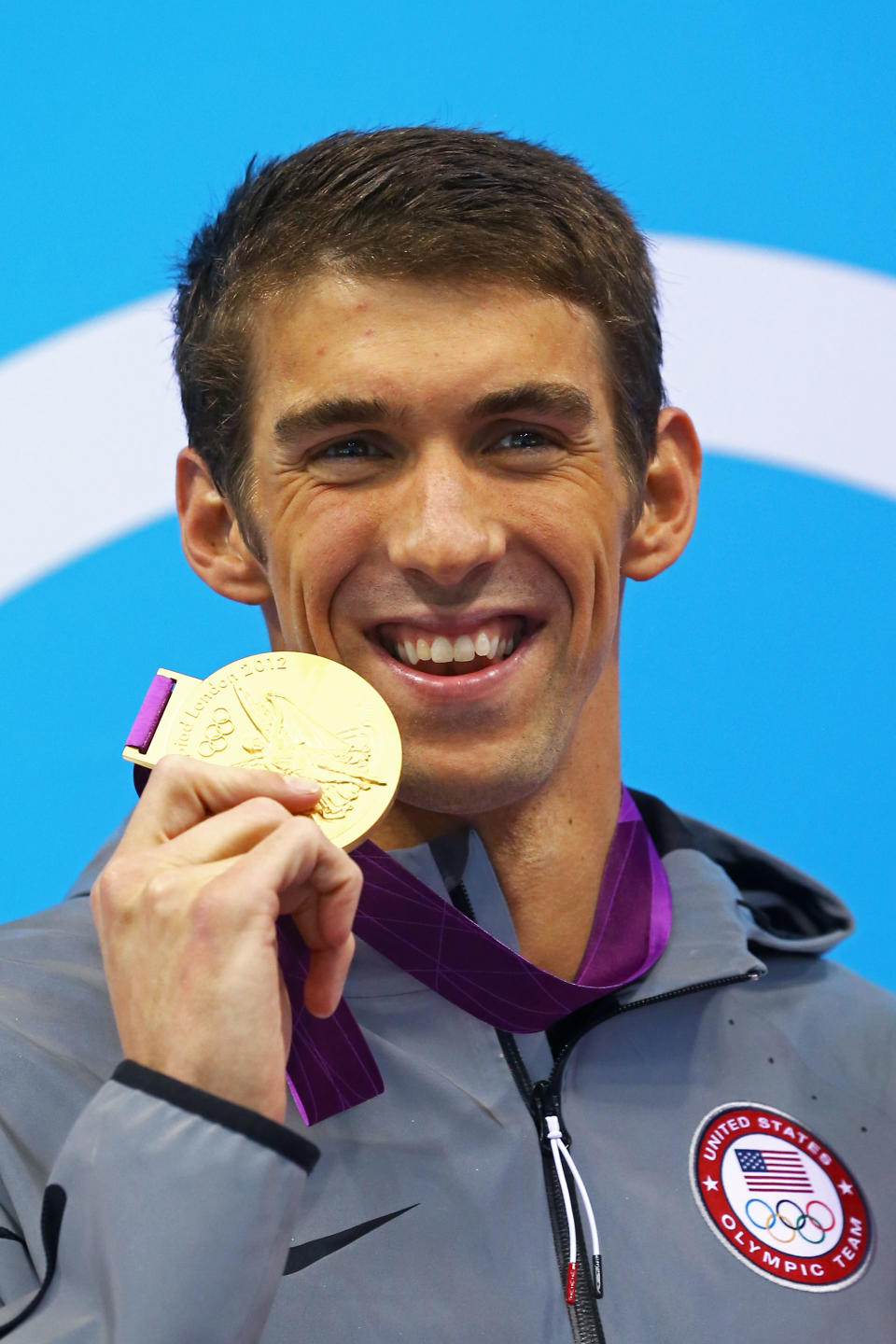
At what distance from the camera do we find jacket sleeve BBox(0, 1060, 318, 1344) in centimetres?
121

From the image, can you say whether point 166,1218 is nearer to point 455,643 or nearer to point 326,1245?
point 326,1245

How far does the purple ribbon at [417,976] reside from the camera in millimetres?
1626

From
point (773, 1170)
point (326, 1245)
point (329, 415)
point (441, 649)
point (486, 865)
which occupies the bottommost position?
point (326, 1245)

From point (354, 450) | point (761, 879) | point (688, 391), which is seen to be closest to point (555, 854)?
point (761, 879)

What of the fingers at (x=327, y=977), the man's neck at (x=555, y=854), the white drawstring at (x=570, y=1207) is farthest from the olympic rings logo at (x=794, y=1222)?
the fingers at (x=327, y=977)

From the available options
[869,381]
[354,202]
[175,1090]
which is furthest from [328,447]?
[869,381]

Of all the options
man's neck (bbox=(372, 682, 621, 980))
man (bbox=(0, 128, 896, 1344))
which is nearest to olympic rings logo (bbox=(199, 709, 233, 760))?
man (bbox=(0, 128, 896, 1344))

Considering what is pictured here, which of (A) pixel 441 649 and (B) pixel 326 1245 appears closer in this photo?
(B) pixel 326 1245

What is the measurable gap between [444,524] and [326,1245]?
0.73 m


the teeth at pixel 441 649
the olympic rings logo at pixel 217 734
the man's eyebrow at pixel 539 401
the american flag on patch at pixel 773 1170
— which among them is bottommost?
the american flag on patch at pixel 773 1170

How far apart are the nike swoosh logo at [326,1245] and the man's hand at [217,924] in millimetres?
319

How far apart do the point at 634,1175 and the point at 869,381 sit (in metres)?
1.46

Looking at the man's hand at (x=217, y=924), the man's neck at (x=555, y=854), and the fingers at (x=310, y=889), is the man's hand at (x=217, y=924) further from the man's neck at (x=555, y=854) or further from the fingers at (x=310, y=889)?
the man's neck at (x=555, y=854)

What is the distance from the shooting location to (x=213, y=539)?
6.62 ft
